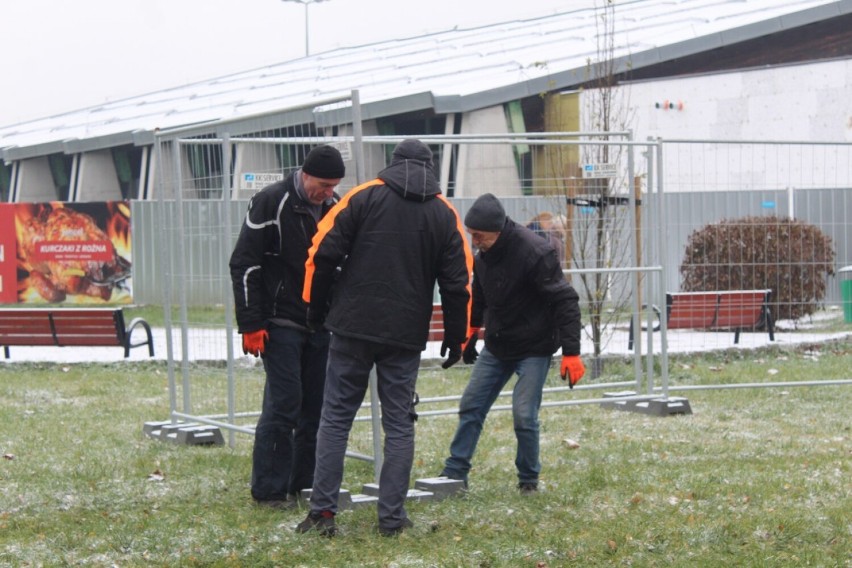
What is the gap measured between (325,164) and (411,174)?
65cm

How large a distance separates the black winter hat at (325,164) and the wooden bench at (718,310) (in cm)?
584

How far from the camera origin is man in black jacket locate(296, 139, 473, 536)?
6453mm

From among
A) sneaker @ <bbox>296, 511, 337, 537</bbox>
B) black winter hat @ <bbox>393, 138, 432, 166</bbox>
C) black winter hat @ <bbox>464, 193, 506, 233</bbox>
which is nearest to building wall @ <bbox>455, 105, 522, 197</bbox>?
black winter hat @ <bbox>464, 193, 506, 233</bbox>

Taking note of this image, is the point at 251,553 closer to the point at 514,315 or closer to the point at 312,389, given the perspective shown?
the point at 312,389

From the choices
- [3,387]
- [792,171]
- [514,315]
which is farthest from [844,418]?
[3,387]

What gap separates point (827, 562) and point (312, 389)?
2.90 m

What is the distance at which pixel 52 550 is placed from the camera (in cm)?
629

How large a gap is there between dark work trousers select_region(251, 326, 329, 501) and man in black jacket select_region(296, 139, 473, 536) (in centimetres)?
58

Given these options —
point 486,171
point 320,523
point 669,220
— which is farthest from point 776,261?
point 320,523

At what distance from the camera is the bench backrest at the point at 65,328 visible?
51.3 ft

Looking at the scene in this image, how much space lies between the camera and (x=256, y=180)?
28.1 feet

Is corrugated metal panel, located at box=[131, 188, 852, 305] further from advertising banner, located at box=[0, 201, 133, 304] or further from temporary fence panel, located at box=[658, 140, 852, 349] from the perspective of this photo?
advertising banner, located at box=[0, 201, 133, 304]

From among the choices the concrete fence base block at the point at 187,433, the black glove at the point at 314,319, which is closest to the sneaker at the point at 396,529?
the black glove at the point at 314,319

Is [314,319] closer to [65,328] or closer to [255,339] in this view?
[255,339]
